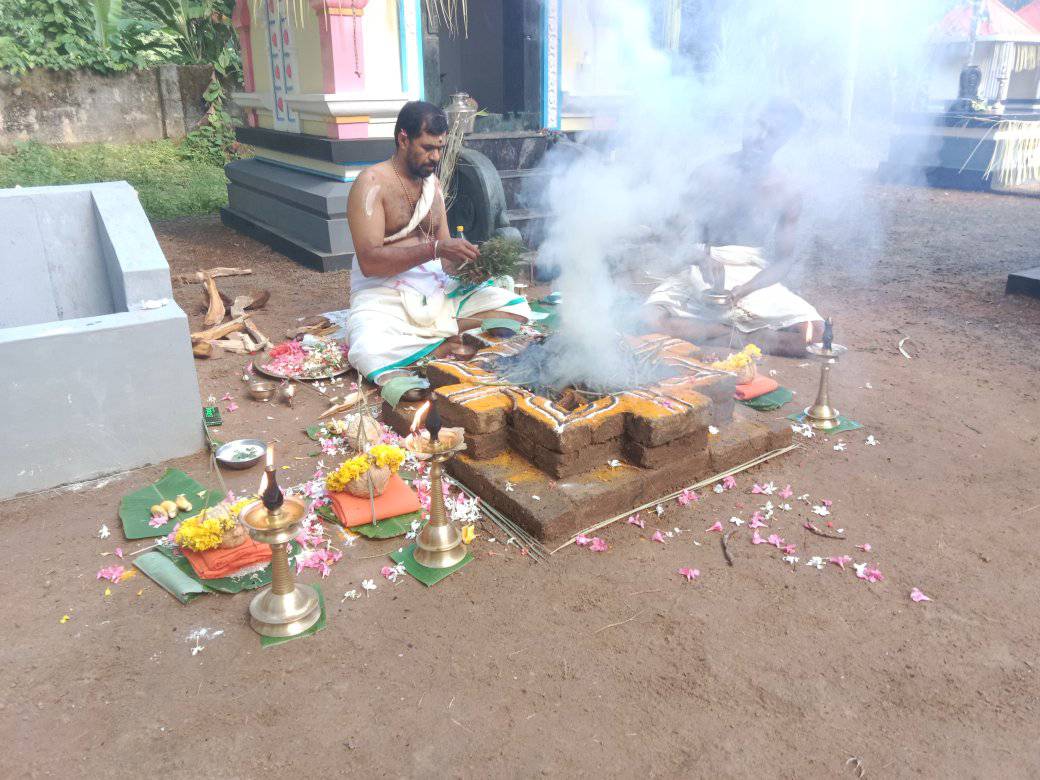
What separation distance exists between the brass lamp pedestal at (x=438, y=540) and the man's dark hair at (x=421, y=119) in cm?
250

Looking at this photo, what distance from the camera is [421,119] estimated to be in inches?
182

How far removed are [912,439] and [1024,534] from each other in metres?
0.92

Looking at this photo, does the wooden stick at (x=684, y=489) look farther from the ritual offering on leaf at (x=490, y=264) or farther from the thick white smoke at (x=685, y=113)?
the ritual offering on leaf at (x=490, y=264)

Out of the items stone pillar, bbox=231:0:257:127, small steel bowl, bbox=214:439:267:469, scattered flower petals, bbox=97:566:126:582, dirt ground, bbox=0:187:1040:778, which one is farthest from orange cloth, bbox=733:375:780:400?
stone pillar, bbox=231:0:257:127

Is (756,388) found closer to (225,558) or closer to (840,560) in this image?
(840,560)

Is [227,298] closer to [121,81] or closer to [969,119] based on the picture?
[121,81]

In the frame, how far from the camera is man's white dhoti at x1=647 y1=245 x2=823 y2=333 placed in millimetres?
5199

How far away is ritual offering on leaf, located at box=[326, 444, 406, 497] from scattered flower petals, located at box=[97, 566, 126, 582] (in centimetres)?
86

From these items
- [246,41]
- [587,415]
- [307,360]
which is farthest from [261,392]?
[246,41]

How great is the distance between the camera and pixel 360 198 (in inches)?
186

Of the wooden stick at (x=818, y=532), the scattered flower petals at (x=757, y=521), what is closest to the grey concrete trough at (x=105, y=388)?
the scattered flower petals at (x=757, y=521)

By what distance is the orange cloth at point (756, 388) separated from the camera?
4.44 meters

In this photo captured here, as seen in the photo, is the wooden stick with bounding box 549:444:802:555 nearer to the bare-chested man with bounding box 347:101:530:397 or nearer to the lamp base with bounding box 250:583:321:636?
the lamp base with bounding box 250:583:321:636

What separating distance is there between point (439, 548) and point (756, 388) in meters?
2.34
